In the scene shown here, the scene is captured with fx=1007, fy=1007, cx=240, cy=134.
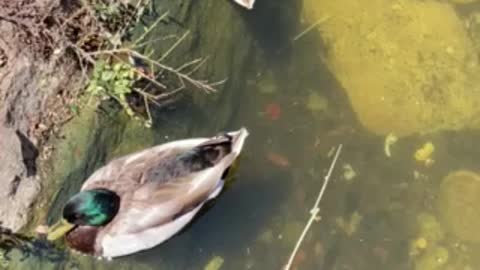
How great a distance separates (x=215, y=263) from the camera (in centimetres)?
500

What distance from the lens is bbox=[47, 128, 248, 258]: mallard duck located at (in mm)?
4703

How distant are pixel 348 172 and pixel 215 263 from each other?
0.86m

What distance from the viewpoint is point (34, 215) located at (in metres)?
4.64

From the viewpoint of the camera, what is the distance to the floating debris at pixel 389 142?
5.35 m

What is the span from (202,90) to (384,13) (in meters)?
1.23

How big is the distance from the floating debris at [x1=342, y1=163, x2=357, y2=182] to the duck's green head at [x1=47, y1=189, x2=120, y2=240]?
125cm

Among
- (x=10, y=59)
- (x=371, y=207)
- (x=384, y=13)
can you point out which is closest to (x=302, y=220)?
(x=371, y=207)

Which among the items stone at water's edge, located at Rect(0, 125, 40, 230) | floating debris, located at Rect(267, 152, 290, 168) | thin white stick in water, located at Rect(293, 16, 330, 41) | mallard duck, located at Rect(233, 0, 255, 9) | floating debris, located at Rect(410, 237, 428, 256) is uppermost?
mallard duck, located at Rect(233, 0, 255, 9)

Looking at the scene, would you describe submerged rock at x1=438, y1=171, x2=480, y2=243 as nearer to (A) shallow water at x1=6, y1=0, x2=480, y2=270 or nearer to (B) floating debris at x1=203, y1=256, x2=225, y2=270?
(A) shallow water at x1=6, y1=0, x2=480, y2=270

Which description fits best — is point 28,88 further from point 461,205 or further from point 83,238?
point 461,205

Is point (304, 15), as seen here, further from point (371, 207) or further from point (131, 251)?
point (131, 251)

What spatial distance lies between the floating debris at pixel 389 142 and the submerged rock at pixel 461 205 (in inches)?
12.9

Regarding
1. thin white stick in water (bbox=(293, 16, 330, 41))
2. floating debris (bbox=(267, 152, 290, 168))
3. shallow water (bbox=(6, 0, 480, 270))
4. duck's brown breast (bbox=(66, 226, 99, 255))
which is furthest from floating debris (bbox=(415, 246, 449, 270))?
duck's brown breast (bbox=(66, 226, 99, 255))

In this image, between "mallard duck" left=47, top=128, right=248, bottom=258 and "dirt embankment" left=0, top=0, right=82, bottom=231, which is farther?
"mallard duck" left=47, top=128, right=248, bottom=258
